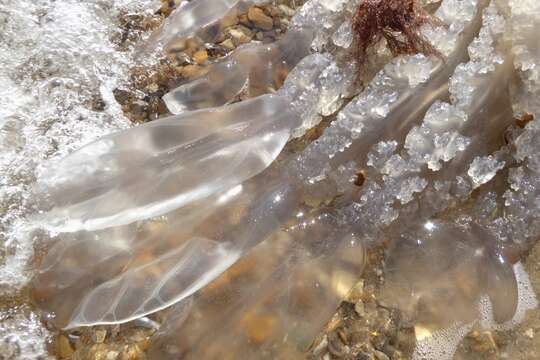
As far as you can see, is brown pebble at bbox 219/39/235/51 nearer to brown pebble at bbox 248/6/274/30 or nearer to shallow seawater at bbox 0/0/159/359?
brown pebble at bbox 248/6/274/30

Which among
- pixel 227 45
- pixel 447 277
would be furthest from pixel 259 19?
pixel 447 277

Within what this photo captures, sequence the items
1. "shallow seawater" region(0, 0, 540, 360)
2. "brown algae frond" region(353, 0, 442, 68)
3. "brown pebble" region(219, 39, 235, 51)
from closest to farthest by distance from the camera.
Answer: "shallow seawater" region(0, 0, 540, 360) < "brown algae frond" region(353, 0, 442, 68) < "brown pebble" region(219, 39, 235, 51)

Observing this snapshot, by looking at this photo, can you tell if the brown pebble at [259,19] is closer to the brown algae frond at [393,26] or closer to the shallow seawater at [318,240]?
the shallow seawater at [318,240]

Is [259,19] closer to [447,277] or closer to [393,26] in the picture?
[393,26]

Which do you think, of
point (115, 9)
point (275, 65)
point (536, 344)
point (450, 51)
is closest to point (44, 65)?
point (115, 9)

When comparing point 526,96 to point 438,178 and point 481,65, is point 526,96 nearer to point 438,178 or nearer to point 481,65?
point 481,65

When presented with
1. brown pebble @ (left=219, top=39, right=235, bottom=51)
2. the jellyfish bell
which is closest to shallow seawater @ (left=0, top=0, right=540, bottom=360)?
the jellyfish bell

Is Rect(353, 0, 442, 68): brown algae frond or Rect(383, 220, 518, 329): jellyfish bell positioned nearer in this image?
Rect(383, 220, 518, 329): jellyfish bell
